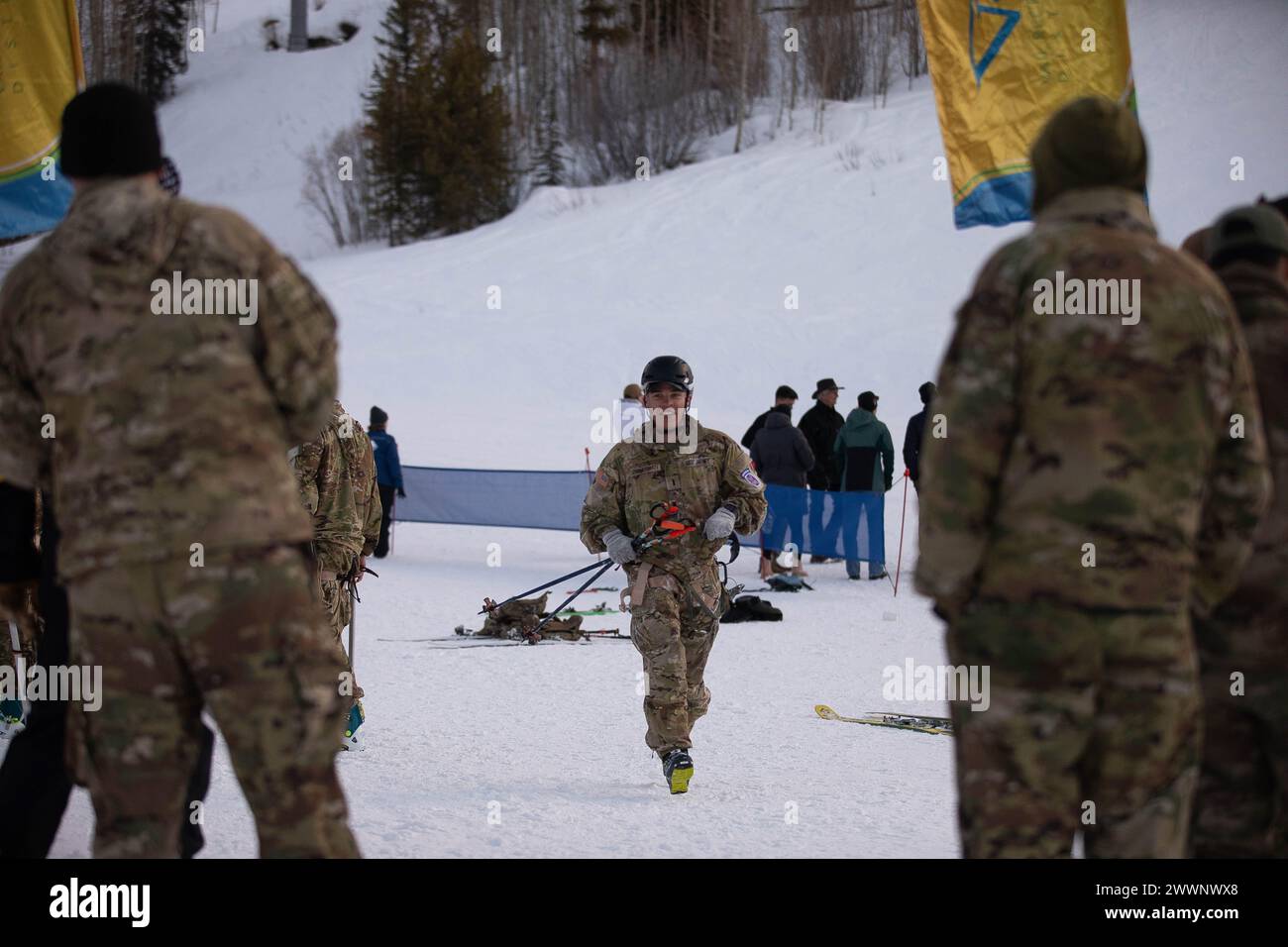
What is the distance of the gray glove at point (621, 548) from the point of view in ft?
22.8

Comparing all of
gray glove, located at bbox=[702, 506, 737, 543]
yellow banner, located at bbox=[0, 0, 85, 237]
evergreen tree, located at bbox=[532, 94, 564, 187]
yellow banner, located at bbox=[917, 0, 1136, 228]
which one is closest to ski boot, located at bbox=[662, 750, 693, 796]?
gray glove, located at bbox=[702, 506, 737, 543]

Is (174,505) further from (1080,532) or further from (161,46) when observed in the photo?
(161,46)

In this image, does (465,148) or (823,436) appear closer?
(823,436)

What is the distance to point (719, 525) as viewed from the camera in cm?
691

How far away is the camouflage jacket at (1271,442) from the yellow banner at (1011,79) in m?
3.56

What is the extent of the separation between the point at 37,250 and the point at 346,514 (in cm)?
354

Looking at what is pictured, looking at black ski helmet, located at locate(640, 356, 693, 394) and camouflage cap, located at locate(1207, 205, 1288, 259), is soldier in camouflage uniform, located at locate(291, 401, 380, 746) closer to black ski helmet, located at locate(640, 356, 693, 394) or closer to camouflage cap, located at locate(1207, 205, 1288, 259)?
black ski helmet, located at locate(640, 356, 693, 394)

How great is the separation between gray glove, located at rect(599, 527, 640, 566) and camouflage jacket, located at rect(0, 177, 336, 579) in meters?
3.45

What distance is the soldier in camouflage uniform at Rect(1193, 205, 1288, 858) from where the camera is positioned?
382cm

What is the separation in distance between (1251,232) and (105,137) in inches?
117

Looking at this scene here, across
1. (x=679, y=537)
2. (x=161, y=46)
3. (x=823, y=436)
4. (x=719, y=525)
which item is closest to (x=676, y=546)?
(x=679, y=537)

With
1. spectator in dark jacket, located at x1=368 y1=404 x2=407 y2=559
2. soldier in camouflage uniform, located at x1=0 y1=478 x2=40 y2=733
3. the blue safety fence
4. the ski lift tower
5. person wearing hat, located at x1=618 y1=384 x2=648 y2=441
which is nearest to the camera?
soldier in camouflage uniform, located at x1=0 y1=478 x2=40 y2=733

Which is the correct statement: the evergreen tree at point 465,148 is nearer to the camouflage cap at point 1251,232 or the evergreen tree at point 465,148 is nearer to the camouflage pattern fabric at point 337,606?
the camouflage pattern fabric at point 337,606

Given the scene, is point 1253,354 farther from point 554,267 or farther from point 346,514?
point 554,267
